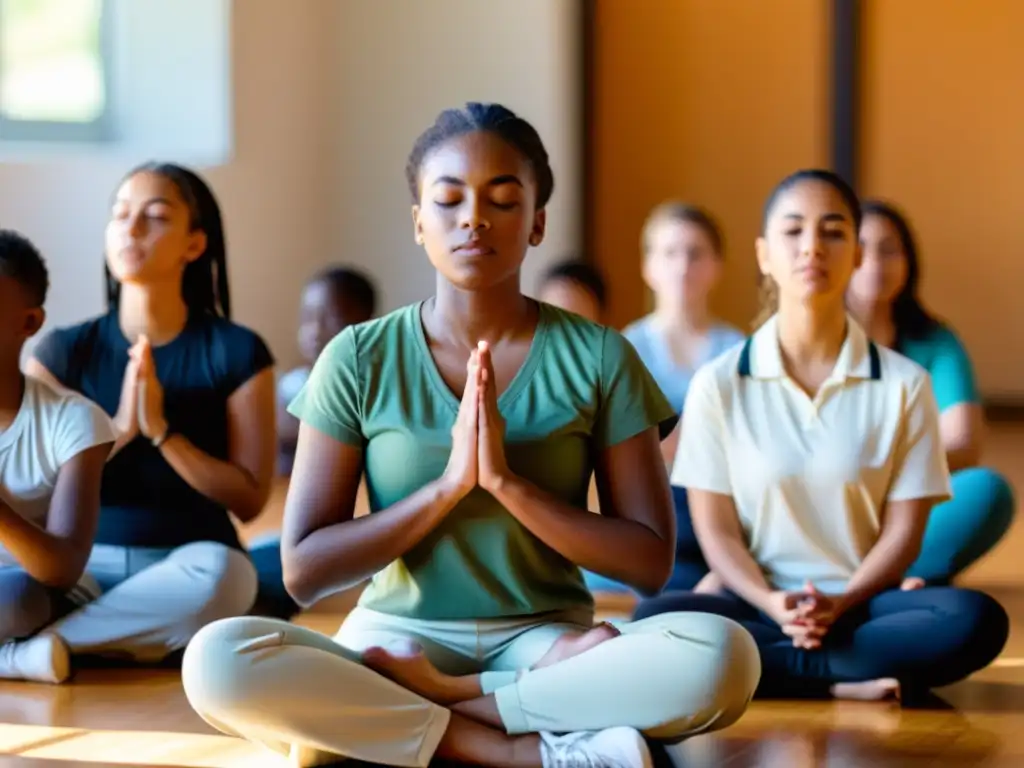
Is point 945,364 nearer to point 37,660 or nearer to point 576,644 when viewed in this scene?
point 576,644

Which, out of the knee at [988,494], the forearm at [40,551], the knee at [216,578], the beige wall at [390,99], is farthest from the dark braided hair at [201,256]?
the beige wall at [390,99]

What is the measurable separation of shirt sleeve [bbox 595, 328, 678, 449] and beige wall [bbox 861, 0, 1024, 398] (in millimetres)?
4321

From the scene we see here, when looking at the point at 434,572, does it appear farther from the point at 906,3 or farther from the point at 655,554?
the point at 906,3

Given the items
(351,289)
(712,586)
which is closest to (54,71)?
(351,289)

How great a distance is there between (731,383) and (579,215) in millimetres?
3644

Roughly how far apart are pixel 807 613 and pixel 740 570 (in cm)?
13

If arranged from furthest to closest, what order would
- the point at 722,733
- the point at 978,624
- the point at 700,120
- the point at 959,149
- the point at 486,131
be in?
the point at 700,120
the point at 959,149
the point at 978,624
the point at 722,733
the point at 486,131

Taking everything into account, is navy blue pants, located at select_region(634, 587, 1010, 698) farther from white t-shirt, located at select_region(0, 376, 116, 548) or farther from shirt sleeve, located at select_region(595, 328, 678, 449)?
white t-shirt, located at select_region(0, 376, 116, 548)

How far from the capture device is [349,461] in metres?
1.87

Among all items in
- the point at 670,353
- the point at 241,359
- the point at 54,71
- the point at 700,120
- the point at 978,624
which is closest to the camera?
the point at 978,624

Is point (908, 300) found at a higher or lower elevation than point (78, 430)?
higher

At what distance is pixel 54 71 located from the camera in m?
4.77

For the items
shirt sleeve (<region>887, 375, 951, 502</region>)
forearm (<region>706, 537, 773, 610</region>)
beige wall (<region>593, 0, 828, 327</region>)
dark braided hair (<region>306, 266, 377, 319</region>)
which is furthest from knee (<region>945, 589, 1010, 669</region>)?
beige wall (<region>593, 0, 828, 327</region>)

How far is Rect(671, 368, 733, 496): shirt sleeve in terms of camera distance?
Result: 242cm
